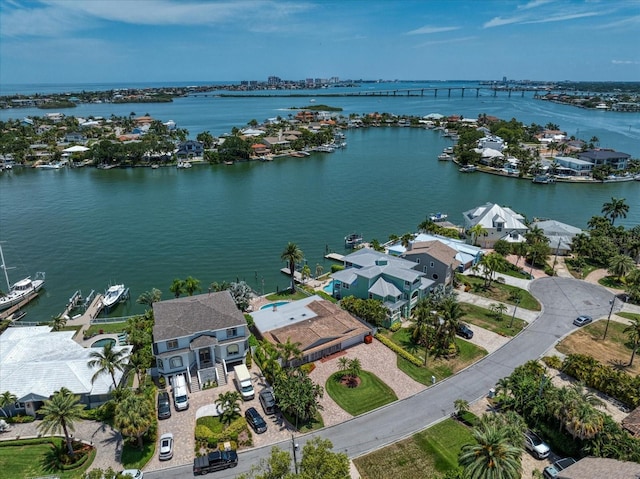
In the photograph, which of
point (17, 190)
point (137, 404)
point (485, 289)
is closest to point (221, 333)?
point (137, 404)

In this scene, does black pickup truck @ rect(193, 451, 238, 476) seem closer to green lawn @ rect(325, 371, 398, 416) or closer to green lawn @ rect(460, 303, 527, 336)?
green lawn @ rect(325, 371, 398, 416)

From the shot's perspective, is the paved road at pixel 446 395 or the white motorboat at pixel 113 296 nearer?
the paved road at pixel 446 395

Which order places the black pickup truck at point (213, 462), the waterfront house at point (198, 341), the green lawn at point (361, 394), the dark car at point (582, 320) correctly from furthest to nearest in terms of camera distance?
the dark car at point (582, 320), the waterfront house at point (198, 341), the green lawn at point (361, 394), the black pickup truck at point (213, 462)

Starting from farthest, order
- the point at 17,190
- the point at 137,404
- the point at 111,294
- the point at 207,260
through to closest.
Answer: the point at 17,190
the point at 207,260
the point at 111,294
the point at 137,404

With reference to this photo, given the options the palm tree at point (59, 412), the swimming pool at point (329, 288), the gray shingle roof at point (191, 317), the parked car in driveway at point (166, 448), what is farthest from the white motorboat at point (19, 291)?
the swimming pool at point (329, 288)

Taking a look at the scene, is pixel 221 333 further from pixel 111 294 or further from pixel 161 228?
pixel 161 228

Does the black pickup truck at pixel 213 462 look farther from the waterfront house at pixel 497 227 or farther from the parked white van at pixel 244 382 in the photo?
the waterfront house at pixel 497 227
